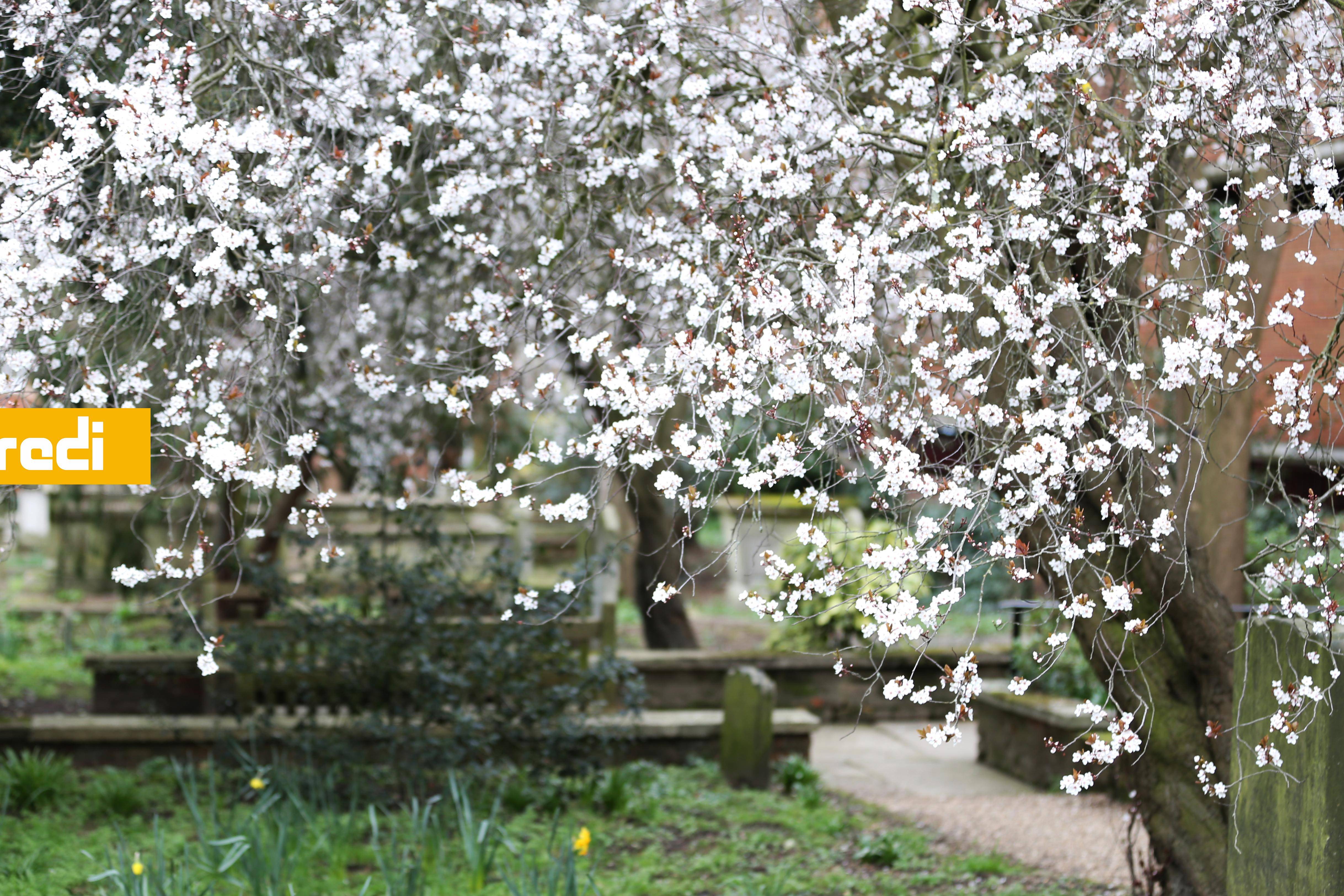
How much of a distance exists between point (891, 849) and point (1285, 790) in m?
2.25

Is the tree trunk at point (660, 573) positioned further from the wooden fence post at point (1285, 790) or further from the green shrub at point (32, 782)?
the wooden fence post at point (1285, 790)

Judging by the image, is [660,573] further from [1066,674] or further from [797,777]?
[1066,674]

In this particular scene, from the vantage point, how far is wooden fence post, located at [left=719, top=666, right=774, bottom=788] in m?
6.56

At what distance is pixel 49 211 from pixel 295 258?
686mm

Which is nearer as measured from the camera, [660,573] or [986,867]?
[986,867]

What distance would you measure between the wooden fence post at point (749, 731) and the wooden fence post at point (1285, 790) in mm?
3195

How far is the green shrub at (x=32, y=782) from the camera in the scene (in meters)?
5.64

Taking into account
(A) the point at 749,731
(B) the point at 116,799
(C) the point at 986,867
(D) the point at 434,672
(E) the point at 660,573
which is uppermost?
(E) the point at 660,573

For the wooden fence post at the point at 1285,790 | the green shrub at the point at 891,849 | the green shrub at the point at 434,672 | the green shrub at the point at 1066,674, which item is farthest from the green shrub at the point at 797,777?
the wooden fence post at the point at 1285,790

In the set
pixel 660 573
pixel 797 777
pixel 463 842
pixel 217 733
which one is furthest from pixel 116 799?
pixel 660 573

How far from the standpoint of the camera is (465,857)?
16.0 feet

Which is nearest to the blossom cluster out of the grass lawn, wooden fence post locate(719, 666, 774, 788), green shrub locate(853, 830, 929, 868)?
the grass lawn

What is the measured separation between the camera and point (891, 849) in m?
5.28

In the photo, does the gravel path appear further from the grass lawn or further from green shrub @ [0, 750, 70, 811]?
green shrub @ [0, 750, 70, 811]
